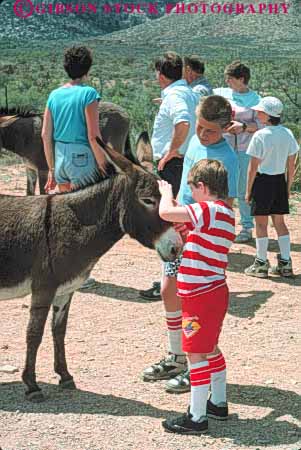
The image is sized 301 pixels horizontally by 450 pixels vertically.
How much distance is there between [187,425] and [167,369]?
1013mm

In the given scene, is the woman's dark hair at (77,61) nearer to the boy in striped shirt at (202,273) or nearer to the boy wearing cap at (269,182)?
the boy wearing cap at (269,182)

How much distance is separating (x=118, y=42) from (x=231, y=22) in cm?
1483

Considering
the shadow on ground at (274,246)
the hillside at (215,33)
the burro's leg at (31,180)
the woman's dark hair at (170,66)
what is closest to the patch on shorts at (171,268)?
the woman's dark hair at (170,66)

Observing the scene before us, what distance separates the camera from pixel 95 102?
784 cm

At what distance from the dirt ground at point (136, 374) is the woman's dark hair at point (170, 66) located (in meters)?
2.10

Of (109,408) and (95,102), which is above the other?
(95,102)

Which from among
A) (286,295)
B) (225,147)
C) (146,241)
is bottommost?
(286,295)

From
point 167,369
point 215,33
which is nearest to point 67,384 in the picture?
point 167,369

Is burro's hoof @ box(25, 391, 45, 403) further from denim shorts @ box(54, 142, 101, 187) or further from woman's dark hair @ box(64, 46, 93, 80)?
Answer: woman's dark hair @ box(64, 46, 93, 80)

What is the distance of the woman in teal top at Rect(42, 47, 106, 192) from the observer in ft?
25.5

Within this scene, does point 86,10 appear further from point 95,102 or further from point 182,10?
point 95,102

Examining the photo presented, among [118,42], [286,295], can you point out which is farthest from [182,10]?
[286,295]

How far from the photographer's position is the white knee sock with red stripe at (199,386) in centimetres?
536

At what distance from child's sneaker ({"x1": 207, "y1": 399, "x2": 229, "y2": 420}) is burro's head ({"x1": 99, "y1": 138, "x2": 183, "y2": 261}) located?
0.98 meters
